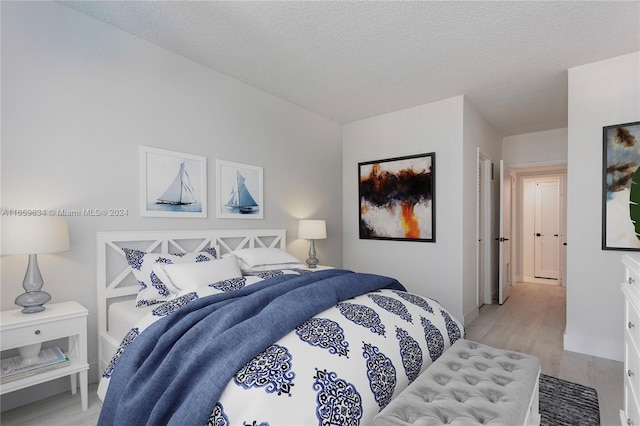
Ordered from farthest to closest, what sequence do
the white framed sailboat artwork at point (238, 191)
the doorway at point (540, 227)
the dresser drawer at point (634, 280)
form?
the doorway at point (540, 227) < the white framed sailboat artwork at point (238, 191) < the dresser drawer at point (634, 280)

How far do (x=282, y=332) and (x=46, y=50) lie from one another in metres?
2.51

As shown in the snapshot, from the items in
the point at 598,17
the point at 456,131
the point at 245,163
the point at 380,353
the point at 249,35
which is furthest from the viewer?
the point at 456,131

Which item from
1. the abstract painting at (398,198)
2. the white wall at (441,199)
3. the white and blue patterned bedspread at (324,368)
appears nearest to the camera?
the white and blue patterned bedspread at (324,368)

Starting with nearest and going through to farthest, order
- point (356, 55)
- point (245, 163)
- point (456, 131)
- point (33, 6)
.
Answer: point (33, 6) < point (356, 55) < point (245, 163) < point (456, 131)

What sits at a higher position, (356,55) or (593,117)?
(356,55)

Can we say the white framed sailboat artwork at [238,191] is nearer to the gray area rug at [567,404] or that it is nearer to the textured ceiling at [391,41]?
the textured ceiling at [391,41]

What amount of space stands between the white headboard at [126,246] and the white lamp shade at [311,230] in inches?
36.6

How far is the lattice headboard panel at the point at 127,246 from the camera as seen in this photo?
2467 millimetres

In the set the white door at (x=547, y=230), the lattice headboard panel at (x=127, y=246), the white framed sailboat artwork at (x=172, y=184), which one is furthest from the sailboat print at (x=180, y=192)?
the white door at (x=547, y=230)

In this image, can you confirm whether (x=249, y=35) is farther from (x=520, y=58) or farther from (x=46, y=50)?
(x=520, y=58)

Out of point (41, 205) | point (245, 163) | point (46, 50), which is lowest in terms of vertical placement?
point (41, 205)

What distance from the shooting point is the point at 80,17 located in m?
2.42

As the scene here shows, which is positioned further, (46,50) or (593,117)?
(593,117)

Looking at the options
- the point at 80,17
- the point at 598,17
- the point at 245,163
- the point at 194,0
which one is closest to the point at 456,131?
the point at 598,17
